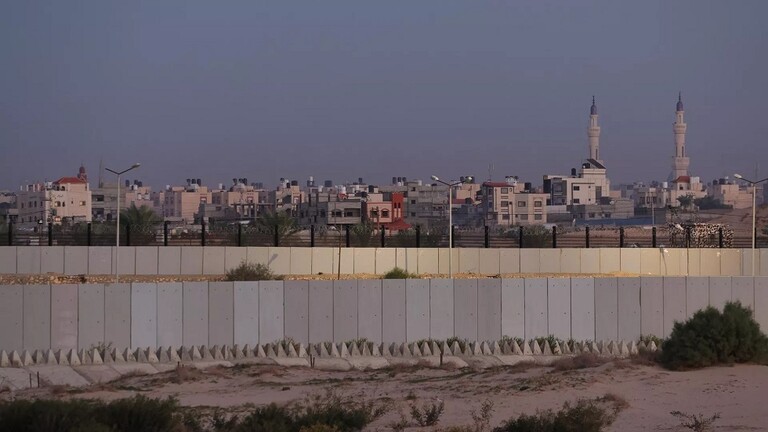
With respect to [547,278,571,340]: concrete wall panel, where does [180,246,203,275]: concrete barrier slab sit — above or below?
above

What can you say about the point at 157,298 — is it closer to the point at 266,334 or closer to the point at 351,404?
the point at 266,334

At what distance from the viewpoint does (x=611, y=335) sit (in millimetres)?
27609

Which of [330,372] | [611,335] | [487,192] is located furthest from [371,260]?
[487,192]

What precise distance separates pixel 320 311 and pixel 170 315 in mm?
3178

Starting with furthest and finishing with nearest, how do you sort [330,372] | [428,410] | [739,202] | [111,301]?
[739,202] < [111,301] < [330,372] < [428,410]

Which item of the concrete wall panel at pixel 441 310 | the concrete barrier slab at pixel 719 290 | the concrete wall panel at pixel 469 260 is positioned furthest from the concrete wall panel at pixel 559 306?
the concrete wall panel at pixel 469 260

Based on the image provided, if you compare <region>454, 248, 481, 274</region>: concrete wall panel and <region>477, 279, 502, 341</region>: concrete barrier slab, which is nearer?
<region>477, 279, 502, 341</region>: concrete barrier slab

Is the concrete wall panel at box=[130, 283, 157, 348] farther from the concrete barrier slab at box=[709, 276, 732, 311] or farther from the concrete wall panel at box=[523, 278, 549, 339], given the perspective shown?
the concrete barrier slab at box=[709, 276, 732, 311]

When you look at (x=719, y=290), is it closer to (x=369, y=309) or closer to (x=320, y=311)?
(x=369, y=309)

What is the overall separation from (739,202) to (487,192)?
5256cm

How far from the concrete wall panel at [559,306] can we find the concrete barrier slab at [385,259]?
1577 centimetres

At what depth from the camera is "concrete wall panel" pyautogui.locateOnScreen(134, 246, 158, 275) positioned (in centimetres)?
4156

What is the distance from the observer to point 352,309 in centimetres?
2683

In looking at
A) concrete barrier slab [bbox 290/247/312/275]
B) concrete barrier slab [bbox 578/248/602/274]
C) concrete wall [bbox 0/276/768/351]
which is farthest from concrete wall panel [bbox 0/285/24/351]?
concrete barrier slab [bbox 578/248/602/274]
